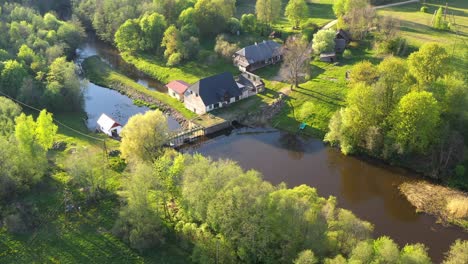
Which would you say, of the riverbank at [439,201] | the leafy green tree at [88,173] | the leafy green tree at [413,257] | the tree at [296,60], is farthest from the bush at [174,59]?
the leafy green tree at [413,257]

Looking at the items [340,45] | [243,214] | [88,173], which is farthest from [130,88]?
[243,214]

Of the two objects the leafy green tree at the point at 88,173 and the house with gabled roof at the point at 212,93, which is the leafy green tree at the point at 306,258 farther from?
the house with gabled roof at the point at 212,93

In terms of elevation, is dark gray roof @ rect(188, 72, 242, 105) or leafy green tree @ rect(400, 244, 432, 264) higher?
dark gray roof @ rect(188, 72, 242, 105)

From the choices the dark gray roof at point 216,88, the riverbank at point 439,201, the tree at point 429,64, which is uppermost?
the tree at point 429,64

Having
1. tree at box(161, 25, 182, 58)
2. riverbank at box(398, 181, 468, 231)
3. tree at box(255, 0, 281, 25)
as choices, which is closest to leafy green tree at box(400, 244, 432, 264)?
riverbank at box(398, 181, 468, 231)

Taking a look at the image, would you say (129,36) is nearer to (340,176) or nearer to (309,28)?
(309,28)

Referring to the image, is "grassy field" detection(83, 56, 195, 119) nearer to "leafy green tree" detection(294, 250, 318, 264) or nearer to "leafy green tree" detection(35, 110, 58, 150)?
"leafy green tree" detection(35, 110, 58, 150)
